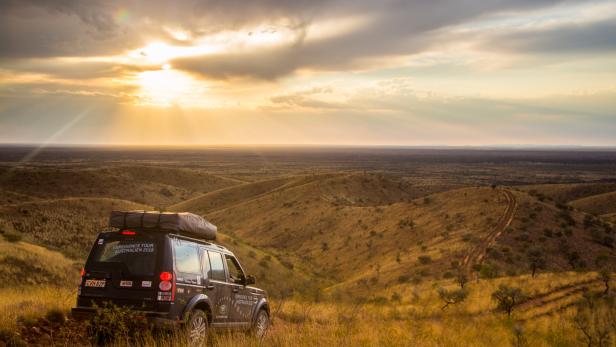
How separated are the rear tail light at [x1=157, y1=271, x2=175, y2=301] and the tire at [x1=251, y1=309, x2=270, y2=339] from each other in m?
3.09

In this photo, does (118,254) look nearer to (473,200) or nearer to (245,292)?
(245,292)

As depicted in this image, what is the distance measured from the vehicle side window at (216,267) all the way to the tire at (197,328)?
2.59 ft

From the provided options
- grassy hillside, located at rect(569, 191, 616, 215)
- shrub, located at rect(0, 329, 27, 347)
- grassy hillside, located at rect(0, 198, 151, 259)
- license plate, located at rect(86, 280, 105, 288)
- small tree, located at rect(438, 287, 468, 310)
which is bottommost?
grassy hillside, located at rect(569, 191, 616, 215)

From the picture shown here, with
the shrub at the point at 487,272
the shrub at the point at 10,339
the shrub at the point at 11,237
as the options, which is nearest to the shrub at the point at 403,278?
the shrub at the point at 487,272

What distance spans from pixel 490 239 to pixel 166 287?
110ft

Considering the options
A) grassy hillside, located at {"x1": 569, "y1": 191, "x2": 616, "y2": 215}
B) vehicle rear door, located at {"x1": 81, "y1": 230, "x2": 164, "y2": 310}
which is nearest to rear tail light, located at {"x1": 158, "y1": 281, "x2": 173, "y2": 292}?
vehicle rear door, located at {"x1": 81, "y1": 230, "x2": 164, "y2": 310}

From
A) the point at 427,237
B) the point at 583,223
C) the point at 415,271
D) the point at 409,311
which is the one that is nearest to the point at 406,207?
the point at 427,237

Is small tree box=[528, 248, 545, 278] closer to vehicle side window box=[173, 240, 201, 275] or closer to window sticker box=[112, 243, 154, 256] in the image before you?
vehicle side window box=[173, 240, 201, 275]

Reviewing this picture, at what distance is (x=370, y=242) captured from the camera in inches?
1845

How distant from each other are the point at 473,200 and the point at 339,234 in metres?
13.7

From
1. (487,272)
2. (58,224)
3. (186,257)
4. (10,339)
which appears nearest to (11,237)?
(58,224)

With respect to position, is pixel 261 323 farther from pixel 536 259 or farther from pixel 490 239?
pixel 490 239

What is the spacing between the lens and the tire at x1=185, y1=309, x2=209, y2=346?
8.23 meters

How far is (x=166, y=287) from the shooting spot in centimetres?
807
